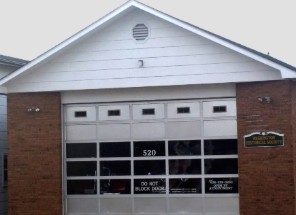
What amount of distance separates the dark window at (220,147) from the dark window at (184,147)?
230mm

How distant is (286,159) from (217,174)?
5.83ft

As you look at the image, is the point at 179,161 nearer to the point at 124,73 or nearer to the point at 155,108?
the point at 155,108

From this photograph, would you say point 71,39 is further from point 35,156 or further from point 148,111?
point 35,156

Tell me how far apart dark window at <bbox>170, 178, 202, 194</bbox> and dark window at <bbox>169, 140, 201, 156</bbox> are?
66 centimetres

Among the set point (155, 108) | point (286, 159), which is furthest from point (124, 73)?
point (286, 159)

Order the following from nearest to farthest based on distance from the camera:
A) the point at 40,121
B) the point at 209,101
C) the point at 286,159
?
the point at 286,159, the point at 209,101, the point at 40,121

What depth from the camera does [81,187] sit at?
55.1ft

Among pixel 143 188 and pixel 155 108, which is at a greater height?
pixel 155 108

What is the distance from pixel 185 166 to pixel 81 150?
2.88 m

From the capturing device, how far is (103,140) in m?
16.7

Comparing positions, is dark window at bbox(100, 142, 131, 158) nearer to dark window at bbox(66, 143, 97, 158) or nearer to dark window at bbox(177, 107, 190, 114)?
dark window at bbox(66, 143, 97, 158)

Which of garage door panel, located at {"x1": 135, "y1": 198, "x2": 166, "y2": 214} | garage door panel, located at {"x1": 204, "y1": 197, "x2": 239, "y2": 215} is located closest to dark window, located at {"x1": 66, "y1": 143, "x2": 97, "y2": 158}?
garage door panel, located at {"x1": 135, "y1": 198, "x2": 166, "y2": 214}

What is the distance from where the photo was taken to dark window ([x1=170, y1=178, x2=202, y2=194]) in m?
15.8

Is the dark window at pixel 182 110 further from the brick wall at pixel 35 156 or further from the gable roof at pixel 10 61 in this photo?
the gable roof at pixel 10 61
